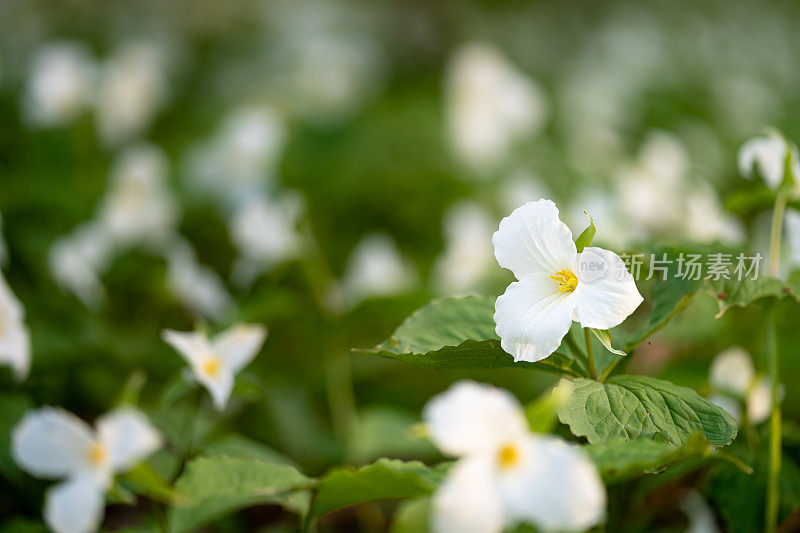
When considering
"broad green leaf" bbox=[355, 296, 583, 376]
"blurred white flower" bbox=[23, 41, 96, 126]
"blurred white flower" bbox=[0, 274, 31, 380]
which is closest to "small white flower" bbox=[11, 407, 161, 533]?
"blurred white flower" bbox=[0, 274, 31, 380]

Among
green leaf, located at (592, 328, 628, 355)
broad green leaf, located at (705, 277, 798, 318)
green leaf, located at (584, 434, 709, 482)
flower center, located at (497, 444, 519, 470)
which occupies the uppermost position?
broad green leaf, located at (705, 277, 798, 318)

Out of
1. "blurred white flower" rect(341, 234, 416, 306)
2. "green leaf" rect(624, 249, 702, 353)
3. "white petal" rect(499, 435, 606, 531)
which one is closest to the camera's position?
"white petal" rect(499, 435, 606, 531)

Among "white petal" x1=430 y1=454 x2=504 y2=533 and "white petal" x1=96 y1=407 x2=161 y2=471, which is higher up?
"white petal" x1=430 y1=454 x2=504 y2=533

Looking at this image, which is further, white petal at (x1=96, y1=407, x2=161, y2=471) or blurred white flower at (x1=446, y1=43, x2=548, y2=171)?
blurred white flower at (x1=446, y1=43, x2=548, y2=171)

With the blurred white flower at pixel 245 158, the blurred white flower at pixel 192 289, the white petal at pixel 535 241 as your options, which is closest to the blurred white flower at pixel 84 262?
the blurred white flower at pixel 192 289

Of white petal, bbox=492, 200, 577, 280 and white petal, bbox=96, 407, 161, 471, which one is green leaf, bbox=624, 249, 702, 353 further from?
white petal, bbox=96, 407, 161, 471

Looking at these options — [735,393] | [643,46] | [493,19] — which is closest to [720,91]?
[643,46]

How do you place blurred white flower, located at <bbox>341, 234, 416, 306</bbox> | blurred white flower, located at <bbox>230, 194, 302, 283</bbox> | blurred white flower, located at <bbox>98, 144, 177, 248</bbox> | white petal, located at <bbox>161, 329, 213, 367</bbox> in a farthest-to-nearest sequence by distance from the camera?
blurred white flower, located at <bbox>98, 144, 177, 248</bbox>
blurred white flower, located at <bbox>341, 234, 416, 306</bbox>
blurred white flower, located at <bbox>230, 194, 302, 283</bbox>
white petal, located at <bbox>161, 329, 213, 367</bbox>

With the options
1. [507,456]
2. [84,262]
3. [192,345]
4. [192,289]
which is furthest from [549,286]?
[84,262]
